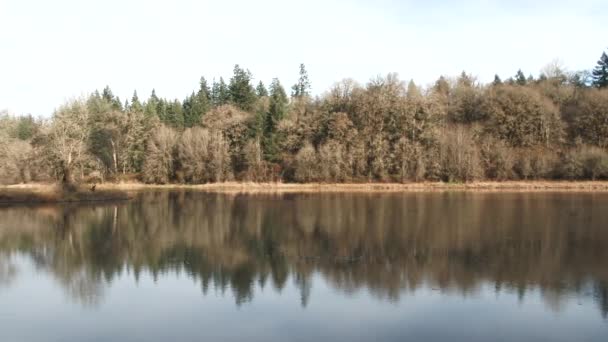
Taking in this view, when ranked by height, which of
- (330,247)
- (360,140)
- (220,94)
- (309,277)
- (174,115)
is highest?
(220,94)

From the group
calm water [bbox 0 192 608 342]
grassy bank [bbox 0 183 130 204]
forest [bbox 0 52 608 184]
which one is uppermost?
forest [bbox 0 52 608 184]

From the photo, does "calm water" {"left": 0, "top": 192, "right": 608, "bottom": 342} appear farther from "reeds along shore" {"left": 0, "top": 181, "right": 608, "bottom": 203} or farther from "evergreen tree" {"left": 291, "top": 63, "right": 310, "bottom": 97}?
"evergreen tree" {"left": 291, "top": 63, "right": 310, "bottom": 97}

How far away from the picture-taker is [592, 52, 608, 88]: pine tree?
3425 inches

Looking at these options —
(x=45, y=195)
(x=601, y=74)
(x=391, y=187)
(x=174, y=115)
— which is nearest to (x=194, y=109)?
(x=174, y=115)

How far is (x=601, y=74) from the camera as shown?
290 feet

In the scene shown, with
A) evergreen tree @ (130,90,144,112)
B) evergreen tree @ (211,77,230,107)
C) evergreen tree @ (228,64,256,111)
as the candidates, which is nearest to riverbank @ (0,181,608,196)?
evergreen tree @ (130,90,144,112)

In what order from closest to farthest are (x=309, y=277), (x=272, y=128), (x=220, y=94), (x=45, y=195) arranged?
(x=309, y=277), (x=45, y=195), (x=272, y=128), (x=220, y=94)

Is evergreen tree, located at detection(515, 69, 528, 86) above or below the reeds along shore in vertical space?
above

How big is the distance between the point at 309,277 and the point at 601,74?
86.4 meters

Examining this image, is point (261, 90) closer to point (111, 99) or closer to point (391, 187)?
point (111, 99)

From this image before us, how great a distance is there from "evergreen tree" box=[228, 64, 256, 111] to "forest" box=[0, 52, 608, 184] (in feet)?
37.1

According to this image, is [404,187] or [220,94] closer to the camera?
[404,187]

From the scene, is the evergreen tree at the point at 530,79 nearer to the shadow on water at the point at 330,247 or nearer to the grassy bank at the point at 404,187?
the grassy bank at the point at 404,187

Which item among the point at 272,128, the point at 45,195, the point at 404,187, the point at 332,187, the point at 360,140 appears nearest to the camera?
the point at 45,195
